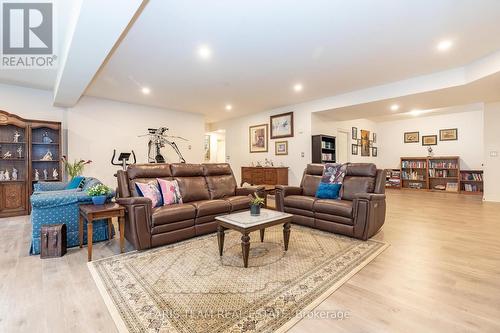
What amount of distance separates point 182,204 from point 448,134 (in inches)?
363

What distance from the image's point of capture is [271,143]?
7.62 meters

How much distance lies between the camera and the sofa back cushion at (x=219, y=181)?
4117 millimetres

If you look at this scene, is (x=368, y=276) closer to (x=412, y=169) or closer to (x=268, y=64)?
(x=268, y=64)

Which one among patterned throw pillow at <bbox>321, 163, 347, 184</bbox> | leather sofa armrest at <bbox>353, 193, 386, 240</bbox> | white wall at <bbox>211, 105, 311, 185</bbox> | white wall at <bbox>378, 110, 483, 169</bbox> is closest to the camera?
leather sofa armrest at <bbox>353, 193, 386, 240</bbox>

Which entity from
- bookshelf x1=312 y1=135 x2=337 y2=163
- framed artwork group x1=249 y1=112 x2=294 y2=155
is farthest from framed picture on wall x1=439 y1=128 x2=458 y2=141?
framed artwork group x1=249 y1=112 x2=294 y2=155

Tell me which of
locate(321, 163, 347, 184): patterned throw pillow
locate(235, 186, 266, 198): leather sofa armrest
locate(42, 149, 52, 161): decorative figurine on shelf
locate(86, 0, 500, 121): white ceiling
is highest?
locate(86, 0, 500, 121): white ceiling

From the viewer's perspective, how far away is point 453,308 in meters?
1.76

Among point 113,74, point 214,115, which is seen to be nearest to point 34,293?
point 113,74

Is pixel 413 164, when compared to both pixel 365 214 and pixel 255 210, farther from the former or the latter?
pixel 255 210

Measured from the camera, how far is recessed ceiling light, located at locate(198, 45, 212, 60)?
348 cm

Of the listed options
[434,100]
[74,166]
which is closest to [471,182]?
[434,100]

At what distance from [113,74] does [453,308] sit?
18.3ft

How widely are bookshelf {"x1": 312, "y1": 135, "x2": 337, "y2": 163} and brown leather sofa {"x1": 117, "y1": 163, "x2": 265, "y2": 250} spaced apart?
272 cm

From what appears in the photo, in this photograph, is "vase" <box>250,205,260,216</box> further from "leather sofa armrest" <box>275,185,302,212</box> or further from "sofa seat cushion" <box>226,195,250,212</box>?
"leather sofa armrest" <box>275,185,302,212</box>
